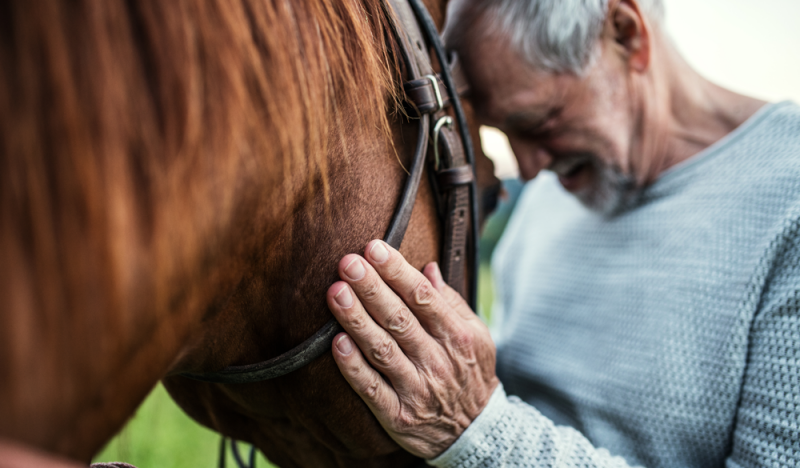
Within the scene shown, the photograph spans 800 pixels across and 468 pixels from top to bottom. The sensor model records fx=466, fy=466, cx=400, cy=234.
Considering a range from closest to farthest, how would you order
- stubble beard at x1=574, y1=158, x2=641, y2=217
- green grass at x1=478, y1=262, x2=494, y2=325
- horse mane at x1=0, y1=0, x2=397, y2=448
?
horse mane at x1=0, y1=0, x2=397, y2=448 < stubble beard at x1=574, y1=158, x2=641, y2=217 < green grass at x1=478, y1=262, x2=494, y2=325

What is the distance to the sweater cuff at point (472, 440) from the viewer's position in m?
0.70

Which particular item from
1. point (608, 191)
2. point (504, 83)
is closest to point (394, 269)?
point (504, 83)

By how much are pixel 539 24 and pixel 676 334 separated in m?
0.67

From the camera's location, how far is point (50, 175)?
0.31 m

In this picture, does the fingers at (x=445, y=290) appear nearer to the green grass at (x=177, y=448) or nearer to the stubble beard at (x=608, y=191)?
the stubble beard at (x=608, y=191)

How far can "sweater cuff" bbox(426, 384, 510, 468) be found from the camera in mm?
697

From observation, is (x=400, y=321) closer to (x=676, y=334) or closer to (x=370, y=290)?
(x=370, y=290)

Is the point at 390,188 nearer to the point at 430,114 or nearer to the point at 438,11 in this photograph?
the point at 430,114

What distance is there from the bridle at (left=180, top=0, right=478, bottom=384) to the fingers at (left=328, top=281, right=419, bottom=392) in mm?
28

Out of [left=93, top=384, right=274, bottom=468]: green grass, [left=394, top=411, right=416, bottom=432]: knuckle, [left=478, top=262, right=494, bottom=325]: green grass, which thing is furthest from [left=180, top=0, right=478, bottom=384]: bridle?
[left=478, top=262, right=494, bottom=325]: green grass

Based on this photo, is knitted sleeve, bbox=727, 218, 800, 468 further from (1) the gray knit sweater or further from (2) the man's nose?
(2) the man's nose

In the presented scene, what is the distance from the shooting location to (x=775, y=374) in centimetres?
74

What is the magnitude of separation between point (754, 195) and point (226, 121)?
988 mm

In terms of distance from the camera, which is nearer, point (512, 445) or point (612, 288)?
point (512, 445)
